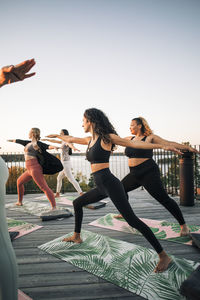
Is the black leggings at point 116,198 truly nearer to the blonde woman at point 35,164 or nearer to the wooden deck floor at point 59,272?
the wooden deck floor at point 59,272

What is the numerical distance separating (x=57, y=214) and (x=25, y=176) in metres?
1.36

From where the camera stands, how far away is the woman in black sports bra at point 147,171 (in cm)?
256

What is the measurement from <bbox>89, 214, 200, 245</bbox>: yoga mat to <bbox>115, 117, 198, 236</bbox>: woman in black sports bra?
0.17 metres

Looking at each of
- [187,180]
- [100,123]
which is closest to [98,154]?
[100,123]

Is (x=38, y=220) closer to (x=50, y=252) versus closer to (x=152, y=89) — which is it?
(x=50, y=252)

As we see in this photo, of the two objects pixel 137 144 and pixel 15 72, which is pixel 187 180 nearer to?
pixel 137 144

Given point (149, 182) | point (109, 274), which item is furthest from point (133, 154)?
point (109, 274)

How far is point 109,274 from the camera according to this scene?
177 cm

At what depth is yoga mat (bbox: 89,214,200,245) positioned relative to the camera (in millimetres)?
2596

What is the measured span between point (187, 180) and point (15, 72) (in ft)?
16.1

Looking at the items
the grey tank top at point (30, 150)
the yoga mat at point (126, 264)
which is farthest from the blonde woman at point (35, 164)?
the yoga mat at point (126, 264)

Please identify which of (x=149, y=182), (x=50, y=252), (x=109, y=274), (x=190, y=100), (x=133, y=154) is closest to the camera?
(x=109, y=274)

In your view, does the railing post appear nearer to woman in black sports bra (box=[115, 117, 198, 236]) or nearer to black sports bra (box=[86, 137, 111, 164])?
woman in black sports bra (box=[115, 117, 198, 236])

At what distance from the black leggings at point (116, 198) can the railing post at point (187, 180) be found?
3.26 meters
